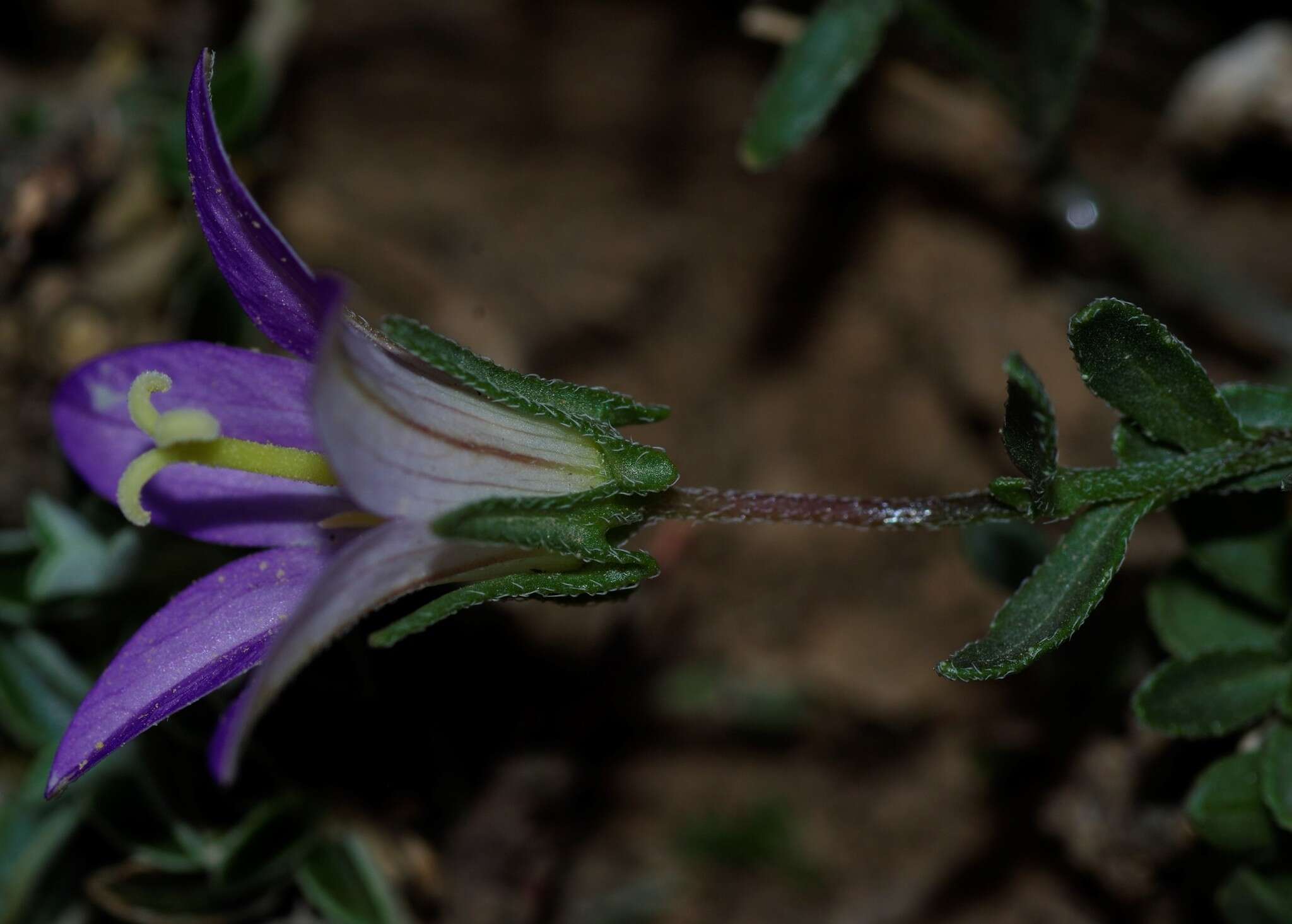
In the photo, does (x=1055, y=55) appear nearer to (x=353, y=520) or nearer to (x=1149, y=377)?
(x=1149, y=377)

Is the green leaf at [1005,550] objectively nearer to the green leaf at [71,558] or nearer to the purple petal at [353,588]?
the purple petal at [353,588]

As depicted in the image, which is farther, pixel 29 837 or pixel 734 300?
pixel 734 300

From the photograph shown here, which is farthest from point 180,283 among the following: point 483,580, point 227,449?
point 483,580

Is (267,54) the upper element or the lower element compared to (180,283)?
upper

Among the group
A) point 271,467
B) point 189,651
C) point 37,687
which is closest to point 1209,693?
point 271,467

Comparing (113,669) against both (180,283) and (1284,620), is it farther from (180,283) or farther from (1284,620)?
(1284,620)

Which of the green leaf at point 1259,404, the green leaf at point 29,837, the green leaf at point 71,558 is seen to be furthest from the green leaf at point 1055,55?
the green leaf at point 29,837

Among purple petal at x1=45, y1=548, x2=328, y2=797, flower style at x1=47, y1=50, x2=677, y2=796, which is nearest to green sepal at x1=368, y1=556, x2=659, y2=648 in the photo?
flower style at x1=47, y1=50, x2=677, y2=796
